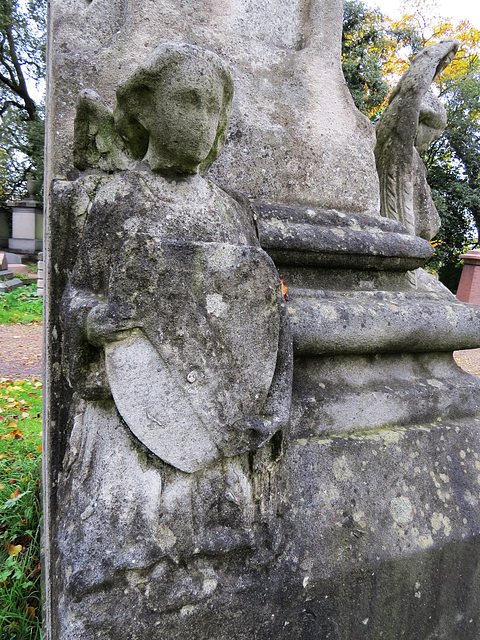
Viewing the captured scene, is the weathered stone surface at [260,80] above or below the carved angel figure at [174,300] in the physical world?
above

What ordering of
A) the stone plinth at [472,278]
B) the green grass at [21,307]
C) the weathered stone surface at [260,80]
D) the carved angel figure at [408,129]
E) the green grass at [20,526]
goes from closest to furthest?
1. the weathered stone surface at [260,80]
2. the green grass at [20,526]
3. the carved angel figure at [408,129]
4. the green grass at [21,307]
5. the stone plinth at [472,278]

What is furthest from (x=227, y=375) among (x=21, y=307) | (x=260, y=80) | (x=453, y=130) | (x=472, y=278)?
(x=453, y=130)

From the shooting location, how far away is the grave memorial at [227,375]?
4.35 ft

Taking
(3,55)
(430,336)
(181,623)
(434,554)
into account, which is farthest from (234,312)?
(3,55)

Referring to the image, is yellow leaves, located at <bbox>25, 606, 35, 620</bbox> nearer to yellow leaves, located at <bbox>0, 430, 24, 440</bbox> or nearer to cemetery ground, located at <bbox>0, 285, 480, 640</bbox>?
cemetery ground, located at <bbox>0, 285, 480, 640</bbox>

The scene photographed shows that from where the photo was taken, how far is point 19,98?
2127cm

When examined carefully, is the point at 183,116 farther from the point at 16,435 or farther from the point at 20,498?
the point at 16,435

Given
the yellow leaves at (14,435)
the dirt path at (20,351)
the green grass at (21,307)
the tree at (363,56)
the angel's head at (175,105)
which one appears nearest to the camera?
the angel's head at (175,105)

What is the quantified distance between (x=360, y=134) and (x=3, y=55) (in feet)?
73.6

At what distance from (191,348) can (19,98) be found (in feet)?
81.6

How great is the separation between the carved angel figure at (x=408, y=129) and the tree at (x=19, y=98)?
19668 millimetres

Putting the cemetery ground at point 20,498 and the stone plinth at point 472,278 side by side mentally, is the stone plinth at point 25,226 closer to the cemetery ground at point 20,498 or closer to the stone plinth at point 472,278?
the cemetery ground at point 20,498

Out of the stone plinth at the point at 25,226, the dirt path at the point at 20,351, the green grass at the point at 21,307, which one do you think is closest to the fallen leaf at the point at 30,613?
the dirt path at the point at 20,351

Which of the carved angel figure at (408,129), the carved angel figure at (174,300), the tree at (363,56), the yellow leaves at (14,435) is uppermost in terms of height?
the tree at (363,56)
